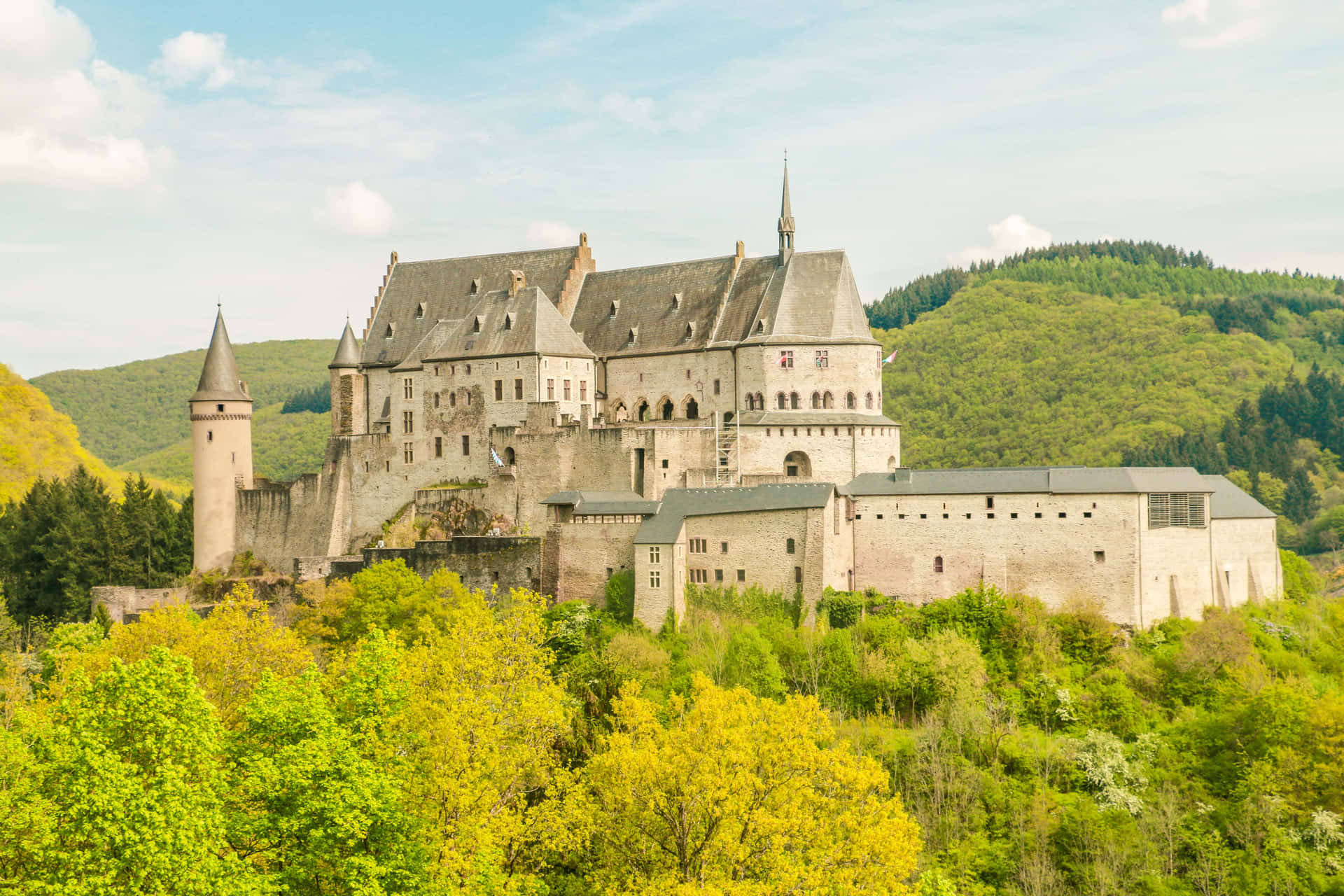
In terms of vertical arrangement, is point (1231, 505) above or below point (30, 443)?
below

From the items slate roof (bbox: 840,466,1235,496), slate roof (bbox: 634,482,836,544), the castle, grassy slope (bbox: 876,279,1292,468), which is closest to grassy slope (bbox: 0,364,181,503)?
the castle

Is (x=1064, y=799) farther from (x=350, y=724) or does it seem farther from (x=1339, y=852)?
(x=350, y=724)

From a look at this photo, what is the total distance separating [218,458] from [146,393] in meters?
101

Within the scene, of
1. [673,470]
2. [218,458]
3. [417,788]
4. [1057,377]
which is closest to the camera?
[417,788]

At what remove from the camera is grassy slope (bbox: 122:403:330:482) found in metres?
113

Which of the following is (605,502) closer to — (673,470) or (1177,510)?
(673,470)

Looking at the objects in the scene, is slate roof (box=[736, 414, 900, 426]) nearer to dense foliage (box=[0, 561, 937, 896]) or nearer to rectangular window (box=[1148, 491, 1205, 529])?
rectangular window (box=[1148, 491, 1205, 529])

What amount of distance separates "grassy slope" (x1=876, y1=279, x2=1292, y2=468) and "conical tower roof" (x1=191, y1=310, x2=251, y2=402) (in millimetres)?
53196

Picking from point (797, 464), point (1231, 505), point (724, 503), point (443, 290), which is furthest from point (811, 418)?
point (443, 290)

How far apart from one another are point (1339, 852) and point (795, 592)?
60.6ft

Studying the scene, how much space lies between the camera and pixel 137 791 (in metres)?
22.6

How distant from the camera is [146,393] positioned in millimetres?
153250

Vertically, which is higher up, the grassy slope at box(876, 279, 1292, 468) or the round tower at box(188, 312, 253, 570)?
the grassy slope at box(876, 279, 1292, 468)

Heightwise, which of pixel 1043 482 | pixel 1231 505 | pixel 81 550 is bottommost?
pixel 81 550
